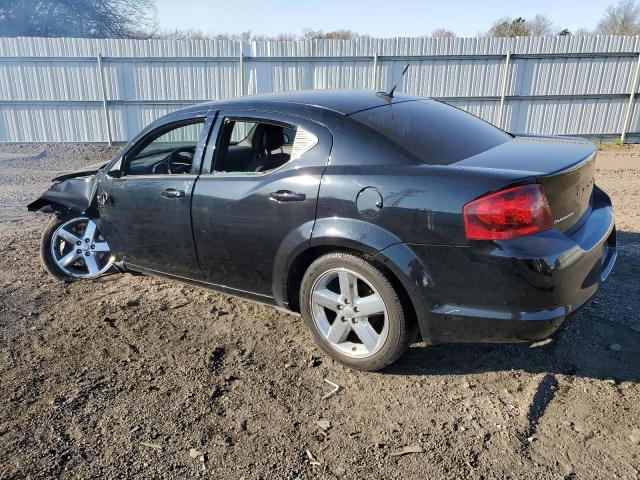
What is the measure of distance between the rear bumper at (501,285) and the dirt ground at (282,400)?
0.45 m

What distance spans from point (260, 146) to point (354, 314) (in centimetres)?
158

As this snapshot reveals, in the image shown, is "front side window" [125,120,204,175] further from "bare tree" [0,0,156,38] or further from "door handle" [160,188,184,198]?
"bare tree" [0,0,156,38]

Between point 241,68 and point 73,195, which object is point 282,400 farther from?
point 241,68

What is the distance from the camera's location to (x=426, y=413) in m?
2.79

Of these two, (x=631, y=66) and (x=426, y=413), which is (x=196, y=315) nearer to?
(x=426, y=413)

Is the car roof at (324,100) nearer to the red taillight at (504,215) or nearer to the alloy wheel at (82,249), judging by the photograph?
the red taillight at (504,215)

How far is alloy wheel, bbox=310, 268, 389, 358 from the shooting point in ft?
9.95

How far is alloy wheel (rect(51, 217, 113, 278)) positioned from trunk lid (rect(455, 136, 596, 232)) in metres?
3.37

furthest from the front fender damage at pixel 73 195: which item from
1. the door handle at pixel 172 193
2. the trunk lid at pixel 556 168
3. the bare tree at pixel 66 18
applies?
the bare tree at pixel 66 18

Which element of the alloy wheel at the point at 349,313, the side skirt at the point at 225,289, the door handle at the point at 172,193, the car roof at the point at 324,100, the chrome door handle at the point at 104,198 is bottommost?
the side skirt at the point at 225,289

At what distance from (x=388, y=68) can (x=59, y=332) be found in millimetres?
11146

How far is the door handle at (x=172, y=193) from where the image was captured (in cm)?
369

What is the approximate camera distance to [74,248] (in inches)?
187

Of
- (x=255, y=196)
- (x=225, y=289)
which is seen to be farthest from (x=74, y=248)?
(x=255, y=196)
